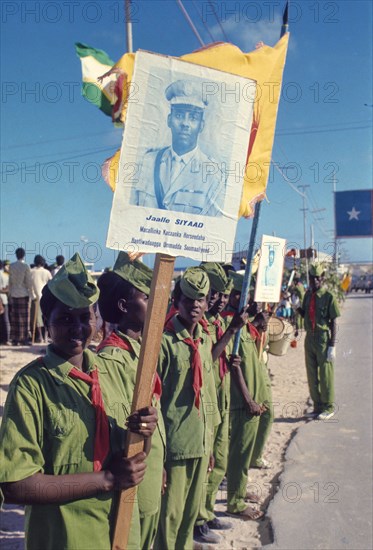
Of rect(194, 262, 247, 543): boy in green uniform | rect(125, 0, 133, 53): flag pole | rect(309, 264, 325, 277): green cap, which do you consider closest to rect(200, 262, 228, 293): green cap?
rect(194, 262, 247, 543): boy in green uniform

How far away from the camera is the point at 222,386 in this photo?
4.32 metres

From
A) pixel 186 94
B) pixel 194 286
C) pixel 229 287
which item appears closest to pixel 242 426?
pixel 229 287

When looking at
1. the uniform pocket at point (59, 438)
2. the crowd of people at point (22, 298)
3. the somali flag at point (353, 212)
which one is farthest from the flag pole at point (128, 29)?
the somali flag at point (353, 212)

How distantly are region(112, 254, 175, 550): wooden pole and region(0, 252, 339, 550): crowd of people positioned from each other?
35mm

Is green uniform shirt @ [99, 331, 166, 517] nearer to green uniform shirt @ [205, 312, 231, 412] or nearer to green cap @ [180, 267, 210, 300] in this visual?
green cap @ [180, 267, 210, 300]

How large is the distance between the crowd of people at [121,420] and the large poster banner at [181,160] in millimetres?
329

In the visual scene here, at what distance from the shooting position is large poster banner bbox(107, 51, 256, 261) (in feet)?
6.68

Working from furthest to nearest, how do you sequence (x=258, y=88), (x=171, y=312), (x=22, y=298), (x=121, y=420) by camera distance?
(x=22, y=298) → (x=171, y=312) → (x=258, y=88) → (x=121, y=420)

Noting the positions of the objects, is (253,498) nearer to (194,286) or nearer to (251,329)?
(251,329)

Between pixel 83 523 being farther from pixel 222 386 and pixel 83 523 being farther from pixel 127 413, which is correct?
pixel 222 386

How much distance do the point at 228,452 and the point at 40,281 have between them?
7031 mm

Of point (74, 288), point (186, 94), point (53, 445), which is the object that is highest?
point (186, 94)

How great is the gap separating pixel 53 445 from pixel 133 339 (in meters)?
0.87

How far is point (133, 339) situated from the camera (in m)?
2.74
